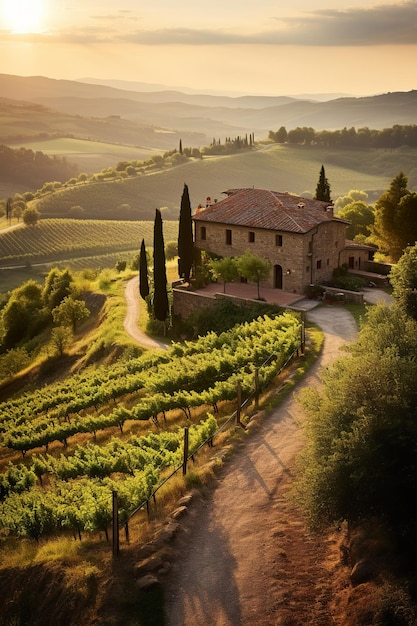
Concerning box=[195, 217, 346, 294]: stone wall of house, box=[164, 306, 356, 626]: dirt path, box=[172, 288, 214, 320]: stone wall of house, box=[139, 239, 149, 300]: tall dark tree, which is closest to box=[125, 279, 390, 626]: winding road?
box=[164, 306, 356, 626]: dirt path

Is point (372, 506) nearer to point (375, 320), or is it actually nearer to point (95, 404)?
point (375, 320)

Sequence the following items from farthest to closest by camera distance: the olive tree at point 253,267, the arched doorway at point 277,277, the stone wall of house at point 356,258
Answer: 1. the stone wall of house at point 356,258
2. the arched doorway at point 277,277
3. the olive tree at point 253,267

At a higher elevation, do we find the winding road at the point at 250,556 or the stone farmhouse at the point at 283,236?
the stone farmhouse at the point at 283,236

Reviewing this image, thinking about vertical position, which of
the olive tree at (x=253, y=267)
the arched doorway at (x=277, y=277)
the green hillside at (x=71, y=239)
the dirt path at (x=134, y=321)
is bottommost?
the green hillside at (x=71, y=239)

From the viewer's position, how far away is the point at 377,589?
675 inches

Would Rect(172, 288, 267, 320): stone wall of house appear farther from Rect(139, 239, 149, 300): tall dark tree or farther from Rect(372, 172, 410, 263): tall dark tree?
Rect(372, 172, 410, 263): tall dark tree

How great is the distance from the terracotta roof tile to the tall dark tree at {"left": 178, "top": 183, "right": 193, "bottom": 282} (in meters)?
1.47

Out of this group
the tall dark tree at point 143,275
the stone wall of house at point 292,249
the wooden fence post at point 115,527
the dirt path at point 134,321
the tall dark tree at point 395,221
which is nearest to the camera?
the wooden fence post at point 115,527

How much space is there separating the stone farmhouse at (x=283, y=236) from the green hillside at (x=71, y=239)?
76927mm

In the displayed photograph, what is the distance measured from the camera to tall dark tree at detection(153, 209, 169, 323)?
184ft

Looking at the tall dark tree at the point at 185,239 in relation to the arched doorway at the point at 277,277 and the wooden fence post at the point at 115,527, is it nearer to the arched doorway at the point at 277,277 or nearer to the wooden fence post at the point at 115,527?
the arched doorway at the point at 277,277

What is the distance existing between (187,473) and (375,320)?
9268 mm

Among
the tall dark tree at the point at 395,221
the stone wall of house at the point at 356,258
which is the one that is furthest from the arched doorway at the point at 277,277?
the tall dark tree at the point at 395,221

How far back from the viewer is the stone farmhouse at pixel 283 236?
54906 mm
